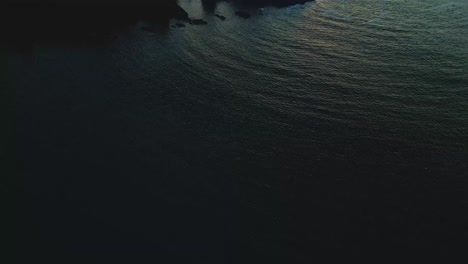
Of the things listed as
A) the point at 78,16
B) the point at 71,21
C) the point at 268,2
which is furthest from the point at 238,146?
the point at 268,2

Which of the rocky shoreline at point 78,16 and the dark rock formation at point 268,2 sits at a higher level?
the dark rock formation at point 268,2

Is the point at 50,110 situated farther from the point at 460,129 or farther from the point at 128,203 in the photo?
the point at 460,129

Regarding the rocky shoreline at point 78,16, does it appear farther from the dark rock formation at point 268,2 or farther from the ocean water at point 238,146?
the dark rock formation at point 268,2

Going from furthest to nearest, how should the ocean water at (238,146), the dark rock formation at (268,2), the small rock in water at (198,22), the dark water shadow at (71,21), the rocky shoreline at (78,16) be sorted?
the dark rock formation at (268,2) → the small rock in water at (198,22) → the rocky shoreline at (78,16) → the dark water shadow at (71,21) → the ocean water at (238,146)

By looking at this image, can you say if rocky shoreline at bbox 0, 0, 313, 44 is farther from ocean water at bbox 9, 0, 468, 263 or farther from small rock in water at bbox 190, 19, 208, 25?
ocean water at bbox 9, 0, 468, 263

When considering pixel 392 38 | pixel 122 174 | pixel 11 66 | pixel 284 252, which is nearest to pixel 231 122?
pixel 122 174

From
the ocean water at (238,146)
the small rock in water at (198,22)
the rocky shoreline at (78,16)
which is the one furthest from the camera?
the small rock in water at (198,22)

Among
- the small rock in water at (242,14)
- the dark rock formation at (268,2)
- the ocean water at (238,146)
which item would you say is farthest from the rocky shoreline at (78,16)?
the dark rock formation at (268,2)

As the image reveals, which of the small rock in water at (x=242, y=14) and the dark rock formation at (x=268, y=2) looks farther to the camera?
the dark rock formation at (x=268, y=2)

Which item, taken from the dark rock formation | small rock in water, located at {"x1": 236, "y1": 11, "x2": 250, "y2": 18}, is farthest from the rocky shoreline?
the dark rock formation
